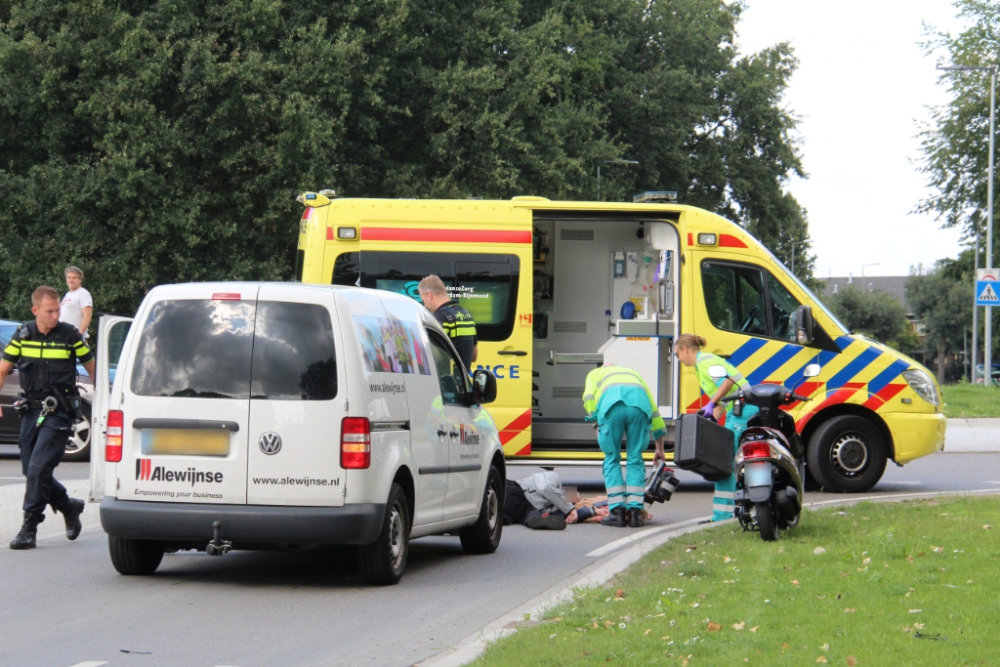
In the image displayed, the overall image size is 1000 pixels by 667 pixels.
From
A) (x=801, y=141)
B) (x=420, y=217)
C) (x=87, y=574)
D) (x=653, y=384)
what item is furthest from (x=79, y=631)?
(x=801, y=141)

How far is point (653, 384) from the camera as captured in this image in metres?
14.8

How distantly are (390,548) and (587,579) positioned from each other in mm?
1223

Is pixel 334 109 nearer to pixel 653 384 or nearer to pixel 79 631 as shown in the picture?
pixel 653 384

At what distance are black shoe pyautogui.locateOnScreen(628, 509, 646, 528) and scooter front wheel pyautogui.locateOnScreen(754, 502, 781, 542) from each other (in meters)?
2.06

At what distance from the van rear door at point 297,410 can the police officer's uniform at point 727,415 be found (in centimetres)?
390

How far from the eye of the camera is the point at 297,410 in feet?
25.7

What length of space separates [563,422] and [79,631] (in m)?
8.53

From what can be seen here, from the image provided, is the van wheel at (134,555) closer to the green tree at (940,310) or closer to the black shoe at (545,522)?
the black shoe at (545,522)

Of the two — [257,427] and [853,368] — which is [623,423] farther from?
[257,427]

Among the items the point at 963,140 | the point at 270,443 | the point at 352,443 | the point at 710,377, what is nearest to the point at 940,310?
the point at 963,140

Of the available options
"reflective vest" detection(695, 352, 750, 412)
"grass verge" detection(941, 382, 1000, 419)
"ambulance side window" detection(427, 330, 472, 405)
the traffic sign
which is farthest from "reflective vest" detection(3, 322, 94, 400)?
the traffic sign

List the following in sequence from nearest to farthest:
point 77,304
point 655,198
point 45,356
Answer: point 45,356 < point 655,198 < point 77,304

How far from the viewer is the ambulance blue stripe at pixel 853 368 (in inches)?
560

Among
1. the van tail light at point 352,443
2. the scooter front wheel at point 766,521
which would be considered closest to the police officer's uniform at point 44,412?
the van tail light at point 352,443
